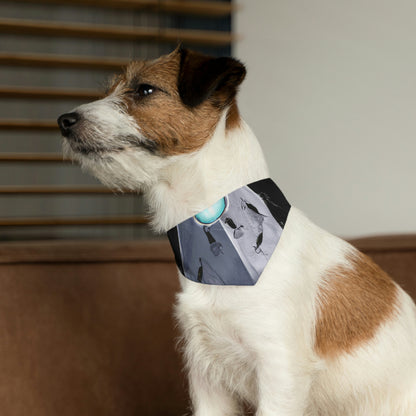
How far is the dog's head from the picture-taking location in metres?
1.03

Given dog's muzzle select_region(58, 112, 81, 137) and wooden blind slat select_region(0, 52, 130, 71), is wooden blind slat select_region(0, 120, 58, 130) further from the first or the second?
dog's muzzle select_region(58, 112, 81, 137)

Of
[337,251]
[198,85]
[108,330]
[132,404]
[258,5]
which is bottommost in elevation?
[132,404]

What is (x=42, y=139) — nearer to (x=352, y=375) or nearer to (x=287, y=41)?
(x=287, y=41)

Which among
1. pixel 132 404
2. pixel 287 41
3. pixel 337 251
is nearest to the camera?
pixel 337 251

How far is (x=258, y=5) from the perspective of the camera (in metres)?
3.27

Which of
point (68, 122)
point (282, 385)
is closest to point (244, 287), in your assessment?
point (282, 385)

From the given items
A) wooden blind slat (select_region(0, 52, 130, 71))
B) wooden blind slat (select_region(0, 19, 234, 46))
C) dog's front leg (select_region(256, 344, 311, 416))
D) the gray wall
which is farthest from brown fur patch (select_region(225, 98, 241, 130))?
wooden blind slat (select_region(0, 52, 130, 71))

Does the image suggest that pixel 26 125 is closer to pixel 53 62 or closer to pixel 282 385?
pixel 53 62

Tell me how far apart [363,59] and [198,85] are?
137cm

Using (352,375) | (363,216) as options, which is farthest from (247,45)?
(352,375)

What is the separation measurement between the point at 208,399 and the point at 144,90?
2.23 ft

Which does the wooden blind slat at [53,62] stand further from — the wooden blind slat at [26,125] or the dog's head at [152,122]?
the dog's head at [152,122]

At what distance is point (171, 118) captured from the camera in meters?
1.06

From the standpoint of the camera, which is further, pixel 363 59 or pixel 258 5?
pixel 258 5
